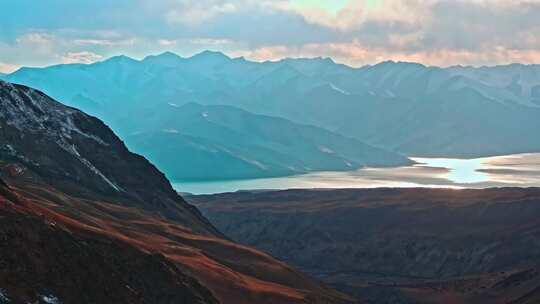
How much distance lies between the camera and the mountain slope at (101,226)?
6072 cm

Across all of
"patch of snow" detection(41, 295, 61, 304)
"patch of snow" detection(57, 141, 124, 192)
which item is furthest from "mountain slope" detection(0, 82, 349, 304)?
"patch of snow" detection(41, 295, 61, 304)

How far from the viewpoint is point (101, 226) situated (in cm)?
9619

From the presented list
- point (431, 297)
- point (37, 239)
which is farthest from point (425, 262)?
point (37, 239)

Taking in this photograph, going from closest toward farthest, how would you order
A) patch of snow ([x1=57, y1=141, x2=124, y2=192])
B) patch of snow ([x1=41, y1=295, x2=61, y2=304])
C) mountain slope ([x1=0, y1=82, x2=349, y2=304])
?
patch of snow ([x1=41, y1=295, x2=61, y2=304])
mountain slope ([x1=0, y1=82, x2=349, y2=304])
patch of snow ([x1=57, y1=141, x2=124, y2=192])

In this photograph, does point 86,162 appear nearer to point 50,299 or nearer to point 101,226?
point 101,226

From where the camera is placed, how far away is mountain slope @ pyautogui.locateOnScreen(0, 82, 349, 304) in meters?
60.7

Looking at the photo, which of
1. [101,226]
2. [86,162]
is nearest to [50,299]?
[101,226]

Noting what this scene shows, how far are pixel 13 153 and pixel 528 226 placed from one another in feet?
381

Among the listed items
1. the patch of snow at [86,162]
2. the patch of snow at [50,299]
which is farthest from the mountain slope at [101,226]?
the patch of snow at [50,299]

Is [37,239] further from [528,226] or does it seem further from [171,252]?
[528,226]

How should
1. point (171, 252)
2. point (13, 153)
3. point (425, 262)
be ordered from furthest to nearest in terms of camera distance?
point (425, 262) → point (13, 153) → point (171, 252)

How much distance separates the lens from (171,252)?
99.1 m

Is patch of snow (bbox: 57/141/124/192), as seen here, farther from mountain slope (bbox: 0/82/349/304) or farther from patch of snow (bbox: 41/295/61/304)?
patch of snow (bbox: 41/295/61/304)

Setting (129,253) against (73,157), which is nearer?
(129,253)
